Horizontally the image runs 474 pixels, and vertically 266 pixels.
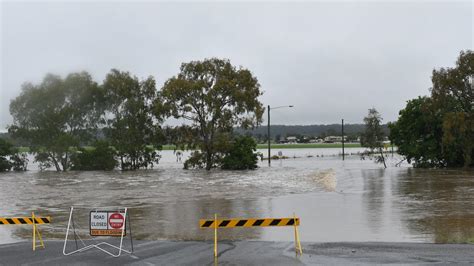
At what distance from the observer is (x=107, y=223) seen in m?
11.4

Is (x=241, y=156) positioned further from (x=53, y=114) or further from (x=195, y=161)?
(x=53, y=114)

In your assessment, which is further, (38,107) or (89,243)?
(38,107)

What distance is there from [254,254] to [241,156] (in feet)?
139

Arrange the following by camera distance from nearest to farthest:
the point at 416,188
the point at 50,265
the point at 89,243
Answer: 1. the point at 50,265
2. the point at 89,243
3. the point at 416,188

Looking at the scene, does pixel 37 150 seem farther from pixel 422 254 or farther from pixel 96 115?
pixel 422 254

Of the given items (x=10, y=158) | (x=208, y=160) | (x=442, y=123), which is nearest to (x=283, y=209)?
(x=442, y=123)

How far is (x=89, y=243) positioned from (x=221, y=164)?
4147cm

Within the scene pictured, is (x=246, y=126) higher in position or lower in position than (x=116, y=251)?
higher

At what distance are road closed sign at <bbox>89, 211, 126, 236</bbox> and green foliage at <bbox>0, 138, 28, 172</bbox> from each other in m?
48.1

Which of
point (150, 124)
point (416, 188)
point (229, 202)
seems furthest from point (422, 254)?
point (150, 124)

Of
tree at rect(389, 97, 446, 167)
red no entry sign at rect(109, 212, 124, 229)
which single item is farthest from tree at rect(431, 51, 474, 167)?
red no entry sign at rect(109, 212, 124, 229)

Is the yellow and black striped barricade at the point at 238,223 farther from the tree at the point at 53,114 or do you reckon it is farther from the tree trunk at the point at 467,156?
the tree at the point at 53,114

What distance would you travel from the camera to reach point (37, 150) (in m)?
53.9

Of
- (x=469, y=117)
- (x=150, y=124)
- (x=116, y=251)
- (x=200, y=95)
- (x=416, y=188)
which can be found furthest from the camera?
(x=150, y=124)
